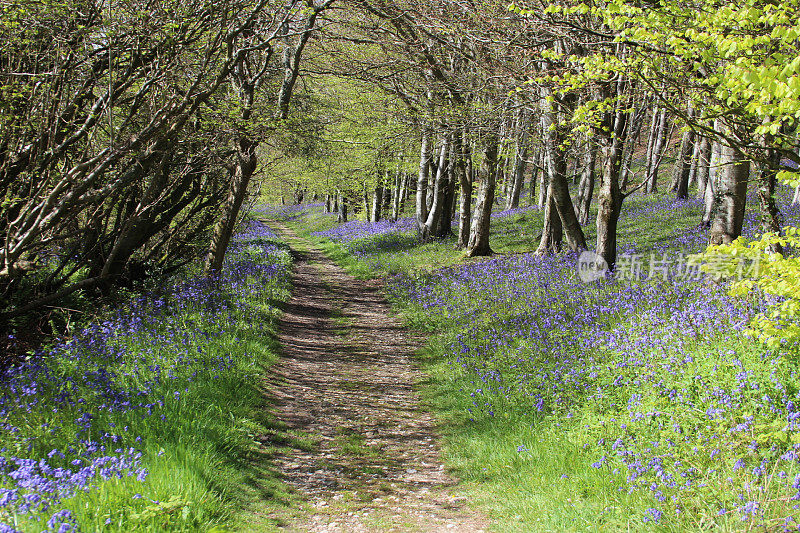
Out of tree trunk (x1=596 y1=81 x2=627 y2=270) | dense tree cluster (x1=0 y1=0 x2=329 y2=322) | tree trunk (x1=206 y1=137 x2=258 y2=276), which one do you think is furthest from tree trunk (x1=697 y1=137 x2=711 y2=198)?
tree trunk (x1=206 y1=137 x2=258 y2=276)

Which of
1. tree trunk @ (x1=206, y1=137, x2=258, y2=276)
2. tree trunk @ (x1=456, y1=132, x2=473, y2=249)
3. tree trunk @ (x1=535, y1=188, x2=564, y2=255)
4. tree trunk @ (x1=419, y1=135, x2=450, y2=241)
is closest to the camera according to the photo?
tree trunk @ (x1=206, y1=137, x2=258, y2=276)

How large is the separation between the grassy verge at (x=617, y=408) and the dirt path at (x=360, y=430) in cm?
33

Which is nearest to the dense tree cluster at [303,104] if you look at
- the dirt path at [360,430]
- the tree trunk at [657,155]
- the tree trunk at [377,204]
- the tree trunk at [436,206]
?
the tree trunk at [657,155]

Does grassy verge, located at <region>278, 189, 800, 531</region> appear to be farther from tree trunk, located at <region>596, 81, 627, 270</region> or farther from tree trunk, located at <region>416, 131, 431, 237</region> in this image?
tree trunk, located at <region>416, 131, 431, 237</region>

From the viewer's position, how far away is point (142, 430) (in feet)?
14.9

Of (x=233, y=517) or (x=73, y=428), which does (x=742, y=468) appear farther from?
(x=73, y=428)

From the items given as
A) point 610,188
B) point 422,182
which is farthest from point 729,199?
point 422,182

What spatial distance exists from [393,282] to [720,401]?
10328 mm

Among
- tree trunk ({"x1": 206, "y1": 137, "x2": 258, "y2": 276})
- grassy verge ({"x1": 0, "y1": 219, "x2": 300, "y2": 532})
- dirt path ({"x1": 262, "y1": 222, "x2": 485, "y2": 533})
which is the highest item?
tree trunk ({"x1": 206, "y1": 137, "x2": 258, "y2": 276})

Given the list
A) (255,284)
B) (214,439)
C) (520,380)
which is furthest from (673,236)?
(214,439)

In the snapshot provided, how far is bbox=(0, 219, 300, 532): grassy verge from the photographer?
3348 mm

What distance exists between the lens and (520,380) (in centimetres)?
625

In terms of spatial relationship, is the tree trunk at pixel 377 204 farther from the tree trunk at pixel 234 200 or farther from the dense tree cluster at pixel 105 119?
the dense tree cluster at pixel 105 119

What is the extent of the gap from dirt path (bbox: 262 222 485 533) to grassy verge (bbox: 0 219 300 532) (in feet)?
1.18
